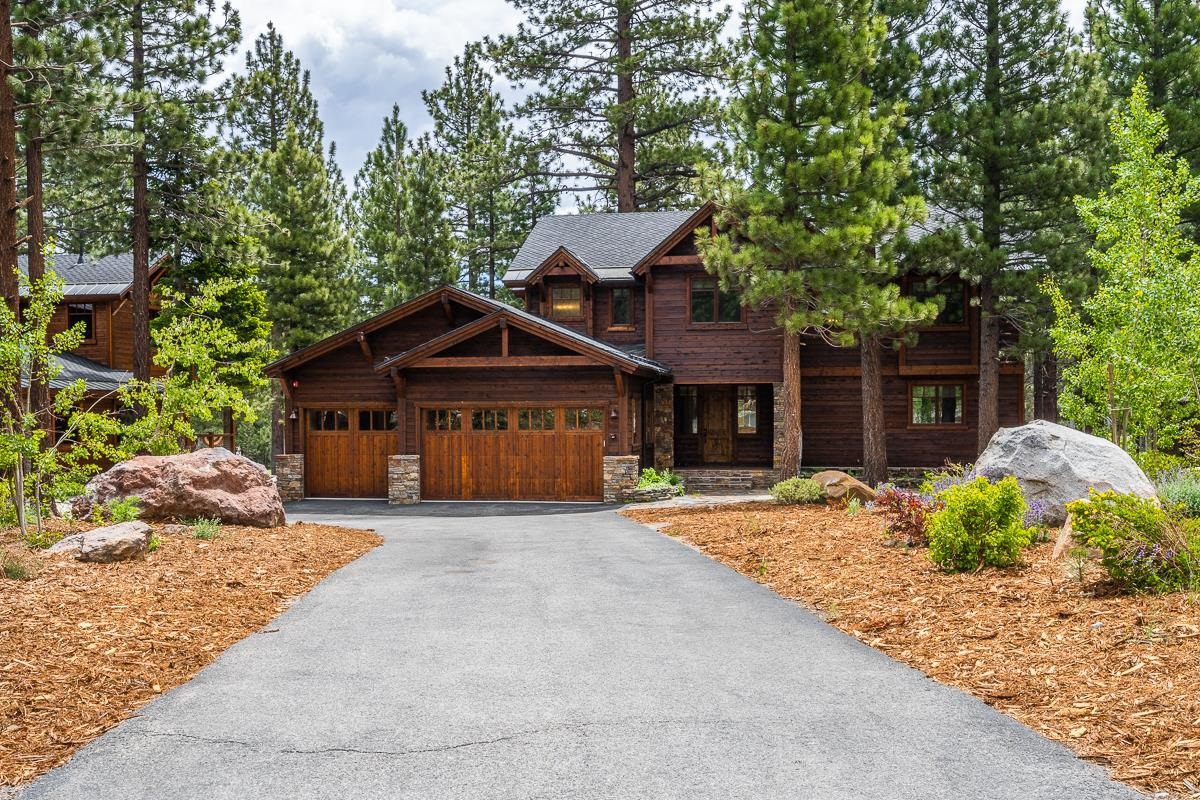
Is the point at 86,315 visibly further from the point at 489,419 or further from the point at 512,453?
the point at 512,453

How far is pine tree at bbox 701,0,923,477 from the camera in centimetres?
1708

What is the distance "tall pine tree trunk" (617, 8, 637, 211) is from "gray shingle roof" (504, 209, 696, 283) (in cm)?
462

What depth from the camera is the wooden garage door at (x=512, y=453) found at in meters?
20.8

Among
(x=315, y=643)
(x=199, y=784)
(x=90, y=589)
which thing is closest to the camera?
(x=199, y=784)

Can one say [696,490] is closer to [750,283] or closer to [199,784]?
[750,283]

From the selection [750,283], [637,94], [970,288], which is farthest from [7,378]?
[637,94]

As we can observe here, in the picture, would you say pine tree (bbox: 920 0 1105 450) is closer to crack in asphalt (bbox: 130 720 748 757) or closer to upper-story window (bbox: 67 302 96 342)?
crack in asphalt (bbox: 130 720 748 757)

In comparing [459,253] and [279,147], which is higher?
[279,147]

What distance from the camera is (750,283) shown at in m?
18.3

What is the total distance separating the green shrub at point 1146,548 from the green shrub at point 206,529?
9501mm

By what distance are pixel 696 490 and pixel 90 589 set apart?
16.8 m

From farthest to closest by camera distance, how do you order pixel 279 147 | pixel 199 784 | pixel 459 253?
pixel 459 253, pixel 279 147, pixel 199 784

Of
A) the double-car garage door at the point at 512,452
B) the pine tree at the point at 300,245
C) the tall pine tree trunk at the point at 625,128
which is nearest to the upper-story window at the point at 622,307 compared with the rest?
the double-car garage door at the point at 512,452

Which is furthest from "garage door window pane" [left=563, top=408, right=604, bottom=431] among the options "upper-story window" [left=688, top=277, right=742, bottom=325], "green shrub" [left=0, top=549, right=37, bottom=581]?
"green shrub" [left=0, top=549, right=37, bottom=581]
